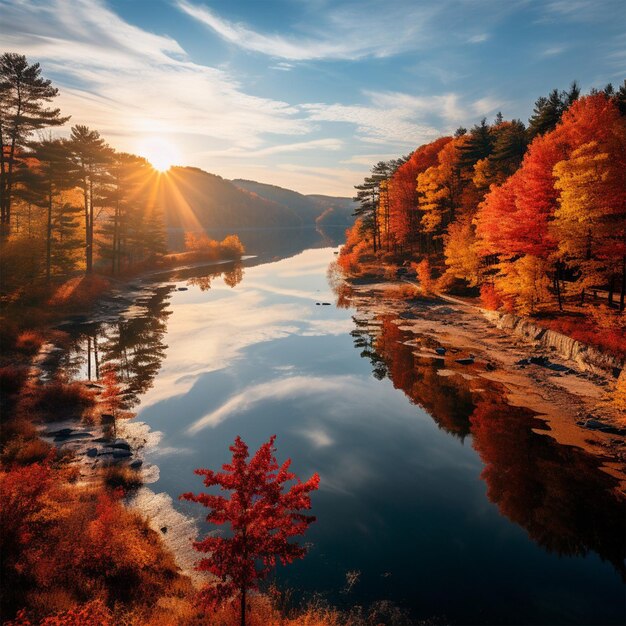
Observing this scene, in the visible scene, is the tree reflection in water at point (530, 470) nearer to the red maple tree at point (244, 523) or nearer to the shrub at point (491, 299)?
the red maple tree at point (244, 523)

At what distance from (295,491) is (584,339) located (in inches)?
1046

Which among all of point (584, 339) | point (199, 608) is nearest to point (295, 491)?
point (199, 608)

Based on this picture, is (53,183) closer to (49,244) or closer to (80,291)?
(49,244)

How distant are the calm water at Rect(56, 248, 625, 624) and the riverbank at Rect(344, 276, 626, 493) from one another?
4.10 ft

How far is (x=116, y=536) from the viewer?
43.1 feet

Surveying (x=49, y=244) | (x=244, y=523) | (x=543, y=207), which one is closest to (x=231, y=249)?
(x=49, y=244)

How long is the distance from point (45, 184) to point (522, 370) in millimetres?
46523

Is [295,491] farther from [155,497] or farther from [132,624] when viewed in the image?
[155,497]

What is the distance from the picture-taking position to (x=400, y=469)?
19594mm

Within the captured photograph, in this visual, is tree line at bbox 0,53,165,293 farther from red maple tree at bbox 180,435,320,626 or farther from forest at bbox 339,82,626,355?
forest at bbox 339,82,626,355

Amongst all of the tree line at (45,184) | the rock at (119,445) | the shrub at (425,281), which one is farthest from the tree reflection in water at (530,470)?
the tree line at (45,184)

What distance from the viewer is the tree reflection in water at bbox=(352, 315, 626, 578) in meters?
15.2

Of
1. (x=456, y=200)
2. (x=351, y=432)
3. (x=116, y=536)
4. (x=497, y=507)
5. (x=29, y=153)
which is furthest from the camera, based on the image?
(x=456, y=200)

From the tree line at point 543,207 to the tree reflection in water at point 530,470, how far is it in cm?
1266
